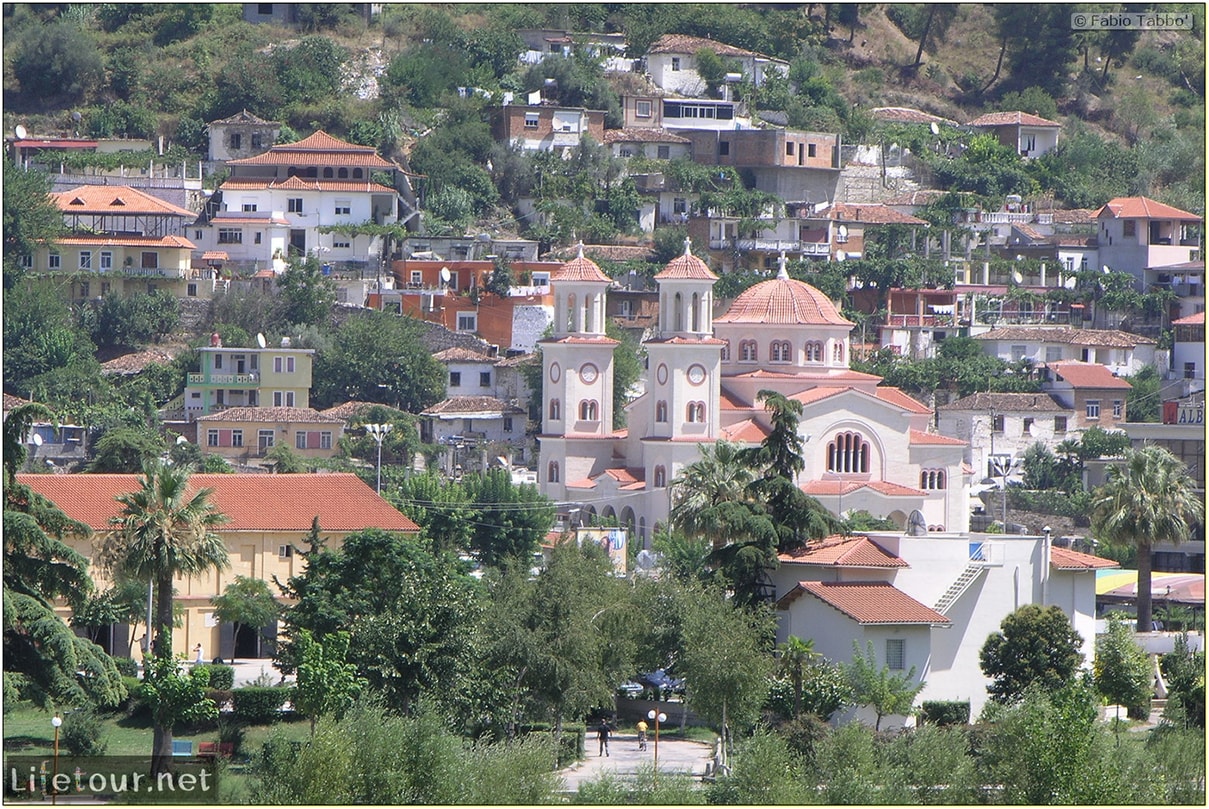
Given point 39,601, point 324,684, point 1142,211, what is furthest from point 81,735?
point 1142,211

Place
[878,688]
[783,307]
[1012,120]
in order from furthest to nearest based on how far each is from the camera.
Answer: [1012,120] → [783,307] → [878,688]

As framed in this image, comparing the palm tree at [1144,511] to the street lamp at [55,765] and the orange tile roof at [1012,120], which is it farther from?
the orange tile roof at [1012,120]

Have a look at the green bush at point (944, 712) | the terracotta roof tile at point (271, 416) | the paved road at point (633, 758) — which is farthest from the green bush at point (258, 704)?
the terracotta roof tile at point (271, 416)

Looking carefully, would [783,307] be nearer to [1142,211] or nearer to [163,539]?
[1142,211]

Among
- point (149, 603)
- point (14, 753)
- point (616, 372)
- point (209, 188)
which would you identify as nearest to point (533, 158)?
point (209, 188)

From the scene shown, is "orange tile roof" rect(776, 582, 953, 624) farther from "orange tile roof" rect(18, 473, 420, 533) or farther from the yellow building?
"orange tile roof" rect(18, 473, 420, 533)

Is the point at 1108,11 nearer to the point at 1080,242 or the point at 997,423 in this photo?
the point at 1080,242
